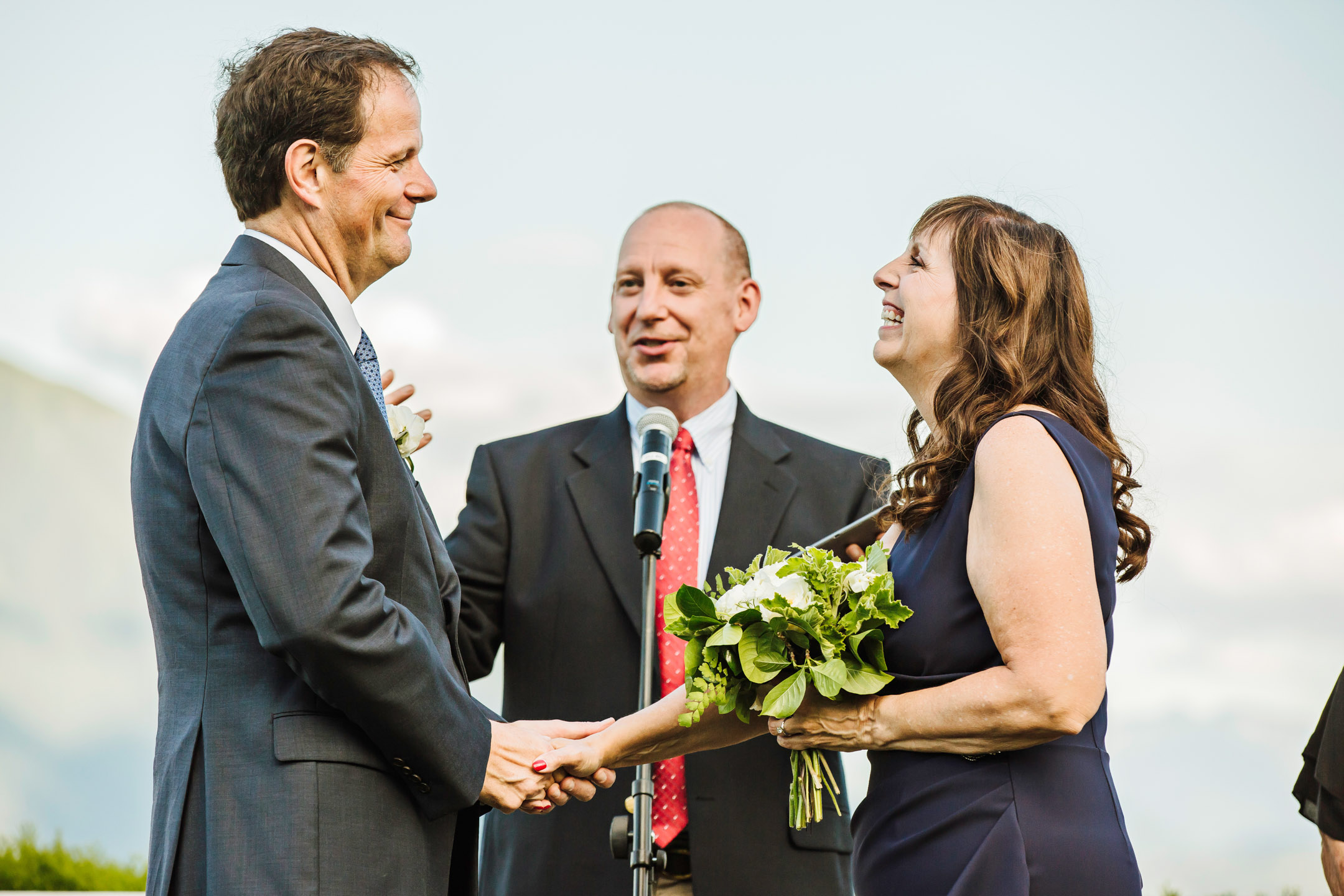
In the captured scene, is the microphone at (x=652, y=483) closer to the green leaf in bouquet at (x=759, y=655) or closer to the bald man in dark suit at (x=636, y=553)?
the green leaf in bouquet at (x=759, y=655)

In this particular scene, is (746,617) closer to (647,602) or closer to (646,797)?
(647,602)

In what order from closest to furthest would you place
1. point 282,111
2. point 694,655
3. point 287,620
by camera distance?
point 287,620 → point 694,655 → point 282,111

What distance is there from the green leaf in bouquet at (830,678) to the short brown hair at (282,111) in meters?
1.28

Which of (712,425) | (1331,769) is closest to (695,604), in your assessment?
(712,425)

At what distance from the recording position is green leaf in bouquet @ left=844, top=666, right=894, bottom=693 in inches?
77.7

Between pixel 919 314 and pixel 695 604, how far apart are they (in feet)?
2.37

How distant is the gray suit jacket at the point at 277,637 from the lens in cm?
177

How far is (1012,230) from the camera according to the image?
2.28 meters

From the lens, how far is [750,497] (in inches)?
125

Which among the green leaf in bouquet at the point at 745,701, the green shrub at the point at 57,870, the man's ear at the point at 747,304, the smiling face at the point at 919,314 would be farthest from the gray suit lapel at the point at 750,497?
the green shrub at the point at 57,870

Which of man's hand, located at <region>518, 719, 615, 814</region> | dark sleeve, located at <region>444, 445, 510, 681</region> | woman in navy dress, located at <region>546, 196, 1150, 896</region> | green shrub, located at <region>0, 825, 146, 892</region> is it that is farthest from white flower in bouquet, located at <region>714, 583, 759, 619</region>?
green shrub, located at <region>0, 825, 146, 892</region>

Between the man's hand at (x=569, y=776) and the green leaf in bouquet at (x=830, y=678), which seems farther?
the man's hand at (x=569, y=776)

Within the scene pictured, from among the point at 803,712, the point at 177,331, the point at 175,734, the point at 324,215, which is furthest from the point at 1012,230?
the point at 175,734

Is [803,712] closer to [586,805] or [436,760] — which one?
[436,760]
